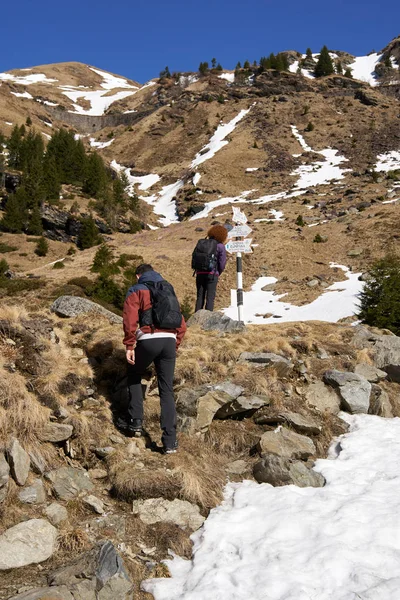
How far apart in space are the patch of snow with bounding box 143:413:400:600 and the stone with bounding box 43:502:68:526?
111 cm

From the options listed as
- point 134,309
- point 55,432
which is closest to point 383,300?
point 134,309

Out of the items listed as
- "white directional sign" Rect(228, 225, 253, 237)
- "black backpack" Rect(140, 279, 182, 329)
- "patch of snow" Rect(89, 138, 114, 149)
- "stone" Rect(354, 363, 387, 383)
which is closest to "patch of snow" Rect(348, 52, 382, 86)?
"patch of snow" Rect(89, 138, 114, 149)

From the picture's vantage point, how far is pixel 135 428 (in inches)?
225

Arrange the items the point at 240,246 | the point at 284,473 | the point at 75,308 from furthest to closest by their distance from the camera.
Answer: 1. the point at 240,246
2. the point at 75,308
3. the point at 284,473

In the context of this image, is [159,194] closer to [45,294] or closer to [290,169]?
[290,169]

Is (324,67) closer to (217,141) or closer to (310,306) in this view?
(217,141)

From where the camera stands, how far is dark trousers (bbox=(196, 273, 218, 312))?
10.2 meters

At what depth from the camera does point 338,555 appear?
153 inches

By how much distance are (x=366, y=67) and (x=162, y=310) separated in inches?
7184

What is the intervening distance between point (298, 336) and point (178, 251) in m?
22.4

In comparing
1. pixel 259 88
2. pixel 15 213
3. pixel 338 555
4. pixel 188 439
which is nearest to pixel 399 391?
pixel 188 439

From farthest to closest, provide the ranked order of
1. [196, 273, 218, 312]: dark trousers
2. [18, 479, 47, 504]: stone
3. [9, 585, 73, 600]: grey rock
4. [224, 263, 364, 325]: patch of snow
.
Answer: [224, 263, 364, 325]: patch of snow
[196, 273, 218, 312]: dark trousers
[18, 479, 47, 504]: stone
[9, 585, 73, 600]: grey rock

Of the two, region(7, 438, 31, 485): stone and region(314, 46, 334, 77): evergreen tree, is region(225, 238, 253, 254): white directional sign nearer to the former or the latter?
A: region(7, 438, 31, 485): stone

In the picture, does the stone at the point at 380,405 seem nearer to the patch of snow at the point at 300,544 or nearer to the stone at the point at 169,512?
the patch of snow at the point at 300,544
